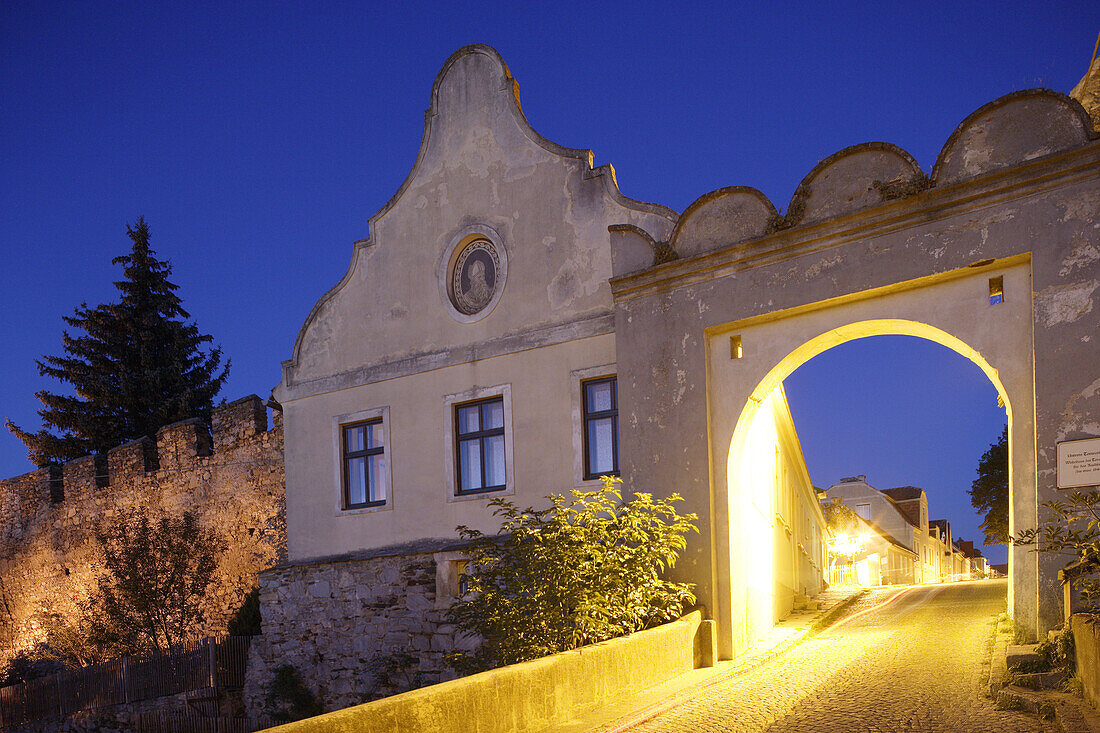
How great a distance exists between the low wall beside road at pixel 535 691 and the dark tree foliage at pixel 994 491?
26.5m

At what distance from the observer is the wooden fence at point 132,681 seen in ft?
51.8

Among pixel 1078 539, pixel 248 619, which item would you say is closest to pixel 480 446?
pixel 248 619

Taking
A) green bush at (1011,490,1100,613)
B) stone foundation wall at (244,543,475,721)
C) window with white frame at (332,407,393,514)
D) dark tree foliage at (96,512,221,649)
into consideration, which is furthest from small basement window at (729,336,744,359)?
dark tree foliage at (96,512,221,649)

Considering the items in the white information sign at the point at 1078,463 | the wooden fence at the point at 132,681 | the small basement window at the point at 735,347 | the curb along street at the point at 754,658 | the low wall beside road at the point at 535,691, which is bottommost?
the wooden fence at the point at 132,681

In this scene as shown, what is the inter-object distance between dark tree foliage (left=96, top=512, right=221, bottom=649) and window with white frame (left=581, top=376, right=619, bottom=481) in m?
10.6

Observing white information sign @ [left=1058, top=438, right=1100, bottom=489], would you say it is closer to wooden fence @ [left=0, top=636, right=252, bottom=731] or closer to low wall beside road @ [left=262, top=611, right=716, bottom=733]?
low wall beside road @ [left=262, top=611, right=716, bottom=733]

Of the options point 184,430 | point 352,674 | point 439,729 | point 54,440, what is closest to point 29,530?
point 54,440

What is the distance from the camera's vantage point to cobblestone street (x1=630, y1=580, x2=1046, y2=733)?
6449 millimetres

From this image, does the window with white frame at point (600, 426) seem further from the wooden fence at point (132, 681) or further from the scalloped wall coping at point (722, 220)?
the wooden fence at point (132, 681)

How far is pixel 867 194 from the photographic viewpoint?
31.2ft

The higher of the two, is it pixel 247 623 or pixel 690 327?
pixel 690 327

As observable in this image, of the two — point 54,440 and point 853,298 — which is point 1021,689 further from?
point 54,440

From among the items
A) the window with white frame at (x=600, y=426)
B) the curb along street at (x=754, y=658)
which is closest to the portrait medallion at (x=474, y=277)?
the window with white frame at (x=600, y=426)

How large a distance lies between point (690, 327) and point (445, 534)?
18.3ft
